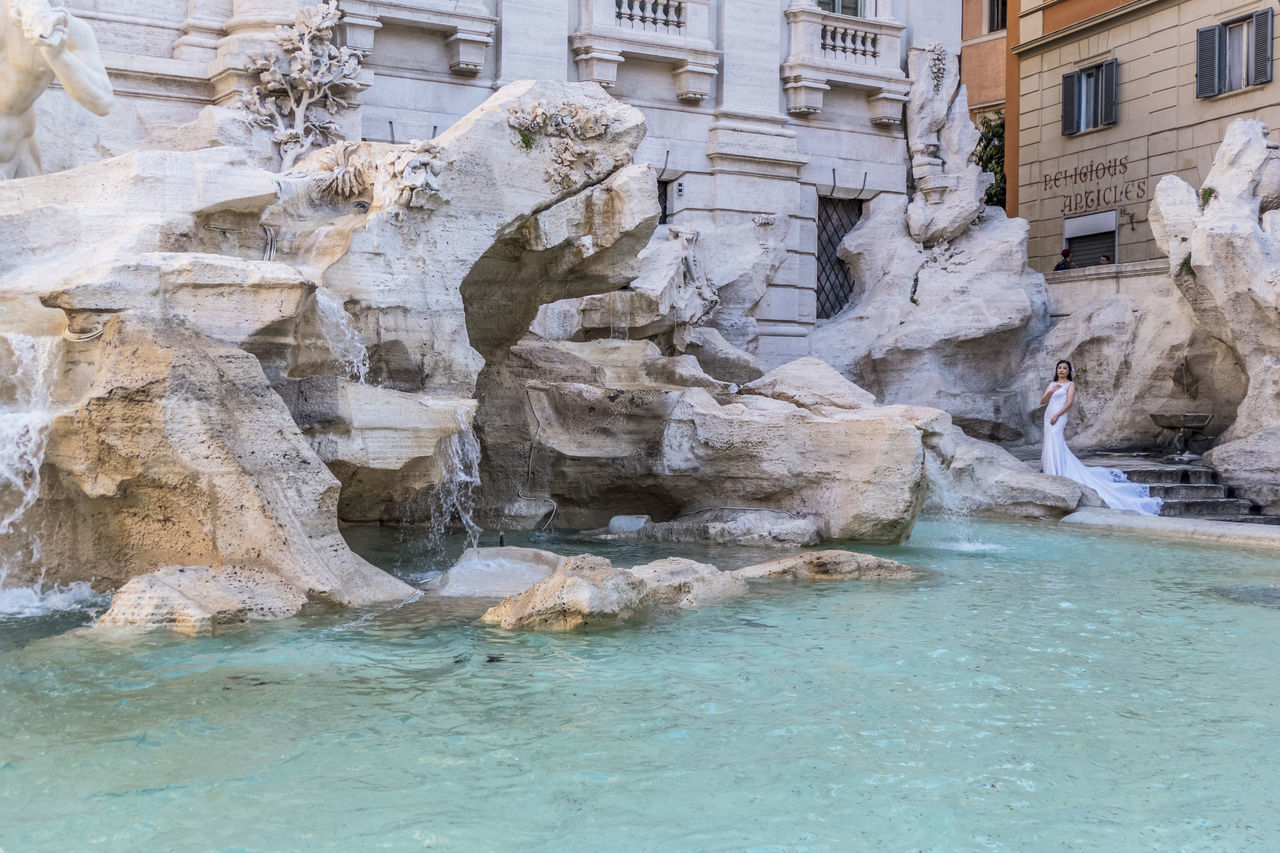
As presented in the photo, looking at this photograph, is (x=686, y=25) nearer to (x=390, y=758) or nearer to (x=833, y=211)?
(x=833, y=211)

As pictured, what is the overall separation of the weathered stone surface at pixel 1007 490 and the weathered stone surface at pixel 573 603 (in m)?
5.55

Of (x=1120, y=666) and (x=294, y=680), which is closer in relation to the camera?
(x=294, y=680)

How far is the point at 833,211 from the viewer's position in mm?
18016

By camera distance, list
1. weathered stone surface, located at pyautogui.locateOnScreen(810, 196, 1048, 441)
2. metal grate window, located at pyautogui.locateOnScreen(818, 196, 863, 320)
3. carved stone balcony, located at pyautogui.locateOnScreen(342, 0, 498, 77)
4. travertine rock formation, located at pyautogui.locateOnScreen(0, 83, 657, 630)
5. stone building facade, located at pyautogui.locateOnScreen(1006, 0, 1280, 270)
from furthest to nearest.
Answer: stone building facade, located at pyautogui.locateOnScreen(1006, 0, 1280, 270) → metal grate window, located at pyautogui.locateOnScreen(818, 196, 863, 320) → weathered stone surface, located at pyautogui.locateOnScreen(810, 196, 1048, 441) → carved stone balcony, located at pyautogui.locateOnScreen(342, 0, 498, 77) → travertine rock formation, located at pyautogui.locateOnScreen(0, 83, 657, 630)

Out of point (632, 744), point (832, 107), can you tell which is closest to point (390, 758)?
point (632, 744)

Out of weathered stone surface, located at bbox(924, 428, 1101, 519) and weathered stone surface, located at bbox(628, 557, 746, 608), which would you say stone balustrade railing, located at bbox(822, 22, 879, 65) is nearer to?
weathered stone surface, located at bbox(924, 428, 1101, 519)

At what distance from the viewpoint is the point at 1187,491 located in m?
12.3

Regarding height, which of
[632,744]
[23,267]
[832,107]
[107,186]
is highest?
[832,107]

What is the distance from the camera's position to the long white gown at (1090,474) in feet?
39.3

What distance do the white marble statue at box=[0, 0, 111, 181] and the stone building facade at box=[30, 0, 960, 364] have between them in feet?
10.0

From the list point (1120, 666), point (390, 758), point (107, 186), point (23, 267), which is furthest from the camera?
point (107, 186)

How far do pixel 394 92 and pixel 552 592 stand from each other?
385 inches

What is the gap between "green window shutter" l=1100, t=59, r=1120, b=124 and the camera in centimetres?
2091

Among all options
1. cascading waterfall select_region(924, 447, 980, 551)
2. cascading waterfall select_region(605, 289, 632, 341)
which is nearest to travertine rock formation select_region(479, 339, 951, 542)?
cascading waterfall select_region(924, 447, 980, 551)
